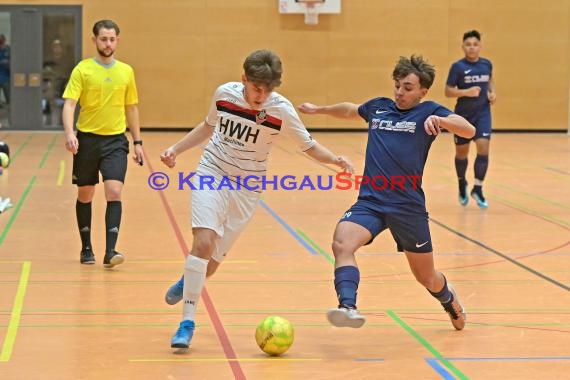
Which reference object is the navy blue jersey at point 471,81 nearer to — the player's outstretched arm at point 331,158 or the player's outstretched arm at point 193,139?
the player's outstretched arm at point 331,158

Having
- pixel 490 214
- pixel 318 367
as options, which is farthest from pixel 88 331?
pixel 490 214

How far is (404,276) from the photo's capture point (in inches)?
354

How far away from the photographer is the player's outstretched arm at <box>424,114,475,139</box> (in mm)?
6309

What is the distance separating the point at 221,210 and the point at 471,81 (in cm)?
803

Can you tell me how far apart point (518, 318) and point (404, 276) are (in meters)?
1.74

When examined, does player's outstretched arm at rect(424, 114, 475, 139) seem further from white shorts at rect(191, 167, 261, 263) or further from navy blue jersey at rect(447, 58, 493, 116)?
navy blue jersey at rect(447, 58, 493, 116)

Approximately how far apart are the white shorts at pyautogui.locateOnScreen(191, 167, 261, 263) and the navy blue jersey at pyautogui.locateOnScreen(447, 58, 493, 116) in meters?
7.45

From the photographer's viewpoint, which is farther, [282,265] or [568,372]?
[282,265]

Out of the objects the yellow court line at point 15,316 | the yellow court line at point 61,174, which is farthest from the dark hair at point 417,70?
the yellow court line at point 61,174

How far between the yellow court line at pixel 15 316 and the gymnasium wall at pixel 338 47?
17.5 metres

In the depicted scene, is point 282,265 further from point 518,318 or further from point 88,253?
point 518,318

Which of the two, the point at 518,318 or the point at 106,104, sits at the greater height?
the point at 106,104

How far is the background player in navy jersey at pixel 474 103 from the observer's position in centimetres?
1357

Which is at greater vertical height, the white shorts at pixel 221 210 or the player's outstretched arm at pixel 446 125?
the player's outstretched arm at pixel 446 125
